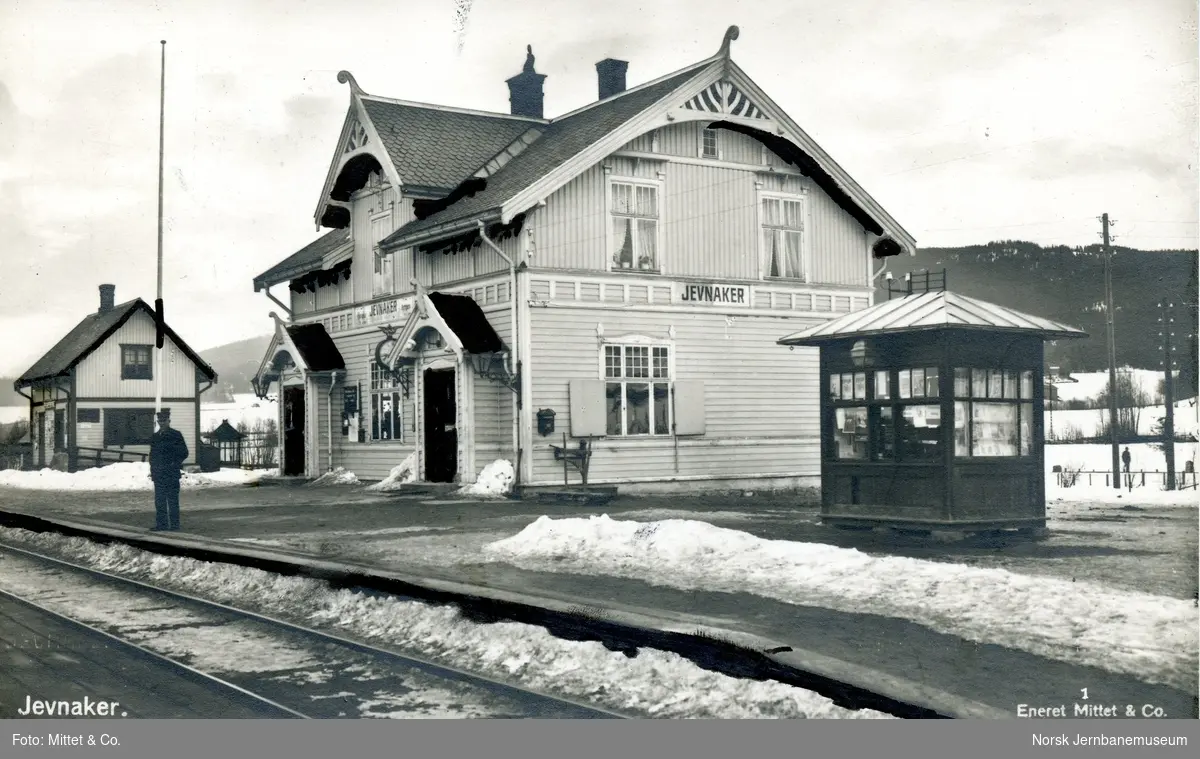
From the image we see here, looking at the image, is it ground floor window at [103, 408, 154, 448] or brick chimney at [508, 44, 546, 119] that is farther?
ground floor window at [103, 408, 154, 448]

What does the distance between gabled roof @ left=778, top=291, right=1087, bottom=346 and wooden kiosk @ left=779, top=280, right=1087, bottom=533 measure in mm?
17

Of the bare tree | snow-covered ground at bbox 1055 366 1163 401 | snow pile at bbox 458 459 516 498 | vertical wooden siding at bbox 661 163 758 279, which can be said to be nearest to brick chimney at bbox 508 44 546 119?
vertical wooden siding at bbox 661 163 758 279

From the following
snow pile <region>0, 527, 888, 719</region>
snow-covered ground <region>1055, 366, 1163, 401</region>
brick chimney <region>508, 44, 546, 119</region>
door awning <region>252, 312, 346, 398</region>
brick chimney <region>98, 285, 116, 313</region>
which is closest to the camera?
snow pile <region>0, 527, 888, 719</region>

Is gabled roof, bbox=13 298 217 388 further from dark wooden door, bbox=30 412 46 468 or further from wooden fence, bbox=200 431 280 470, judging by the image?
wooden fence, bbox=200 431 280 470

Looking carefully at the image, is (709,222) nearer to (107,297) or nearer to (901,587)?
(901,587)

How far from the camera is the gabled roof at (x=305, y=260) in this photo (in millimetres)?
29641

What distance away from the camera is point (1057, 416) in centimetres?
3250

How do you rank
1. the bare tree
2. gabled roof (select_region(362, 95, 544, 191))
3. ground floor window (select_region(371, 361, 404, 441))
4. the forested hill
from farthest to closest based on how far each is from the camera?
ground floor window (select_region(371, 361, 404, 441)), gabled roof (select_region(362, 95, 544, 191)), the bare tree, the forested hill

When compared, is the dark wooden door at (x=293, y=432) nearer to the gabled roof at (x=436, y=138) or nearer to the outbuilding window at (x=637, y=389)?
the gabled roof at (x=436, y=138)

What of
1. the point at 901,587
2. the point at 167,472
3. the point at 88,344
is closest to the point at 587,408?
the point at 167,472

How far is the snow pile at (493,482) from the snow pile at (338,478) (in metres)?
6.29

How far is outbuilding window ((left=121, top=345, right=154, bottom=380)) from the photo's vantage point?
46312 mm

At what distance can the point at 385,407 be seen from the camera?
28.1 meters

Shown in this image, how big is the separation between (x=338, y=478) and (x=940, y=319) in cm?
1847
